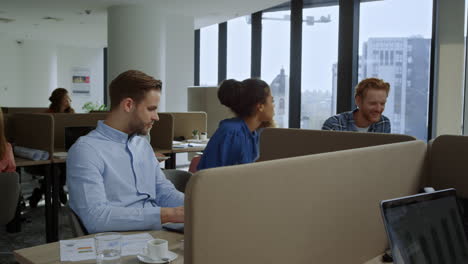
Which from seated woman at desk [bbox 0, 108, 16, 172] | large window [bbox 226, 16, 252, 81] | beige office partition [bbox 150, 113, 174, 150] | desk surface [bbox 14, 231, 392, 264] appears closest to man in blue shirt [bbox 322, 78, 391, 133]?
desk surface [bbox 14, 231, 392, 264]

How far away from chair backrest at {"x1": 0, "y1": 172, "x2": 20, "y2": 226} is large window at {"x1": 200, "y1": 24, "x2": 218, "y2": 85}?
5.83 meters

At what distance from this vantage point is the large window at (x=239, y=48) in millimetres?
7961

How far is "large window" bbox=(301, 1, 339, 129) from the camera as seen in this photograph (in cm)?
673

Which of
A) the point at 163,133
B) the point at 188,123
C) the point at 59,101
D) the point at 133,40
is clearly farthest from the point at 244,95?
the point at 133,40

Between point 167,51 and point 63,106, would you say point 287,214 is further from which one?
point 167,51

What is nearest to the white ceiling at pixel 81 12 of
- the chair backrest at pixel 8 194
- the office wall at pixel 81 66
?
the office wall at pixel 81 66

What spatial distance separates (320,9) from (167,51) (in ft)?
8.59

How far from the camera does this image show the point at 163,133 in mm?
5059

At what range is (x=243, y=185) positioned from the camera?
3.12ft

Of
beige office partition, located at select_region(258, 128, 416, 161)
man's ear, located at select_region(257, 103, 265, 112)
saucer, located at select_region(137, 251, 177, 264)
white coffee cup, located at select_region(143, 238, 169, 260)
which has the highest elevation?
man's ear, located at select_region(257, 103, 265, 112)

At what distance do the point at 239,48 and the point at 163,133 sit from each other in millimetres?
3442

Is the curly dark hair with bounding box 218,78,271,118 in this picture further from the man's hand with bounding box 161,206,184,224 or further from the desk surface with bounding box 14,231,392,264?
the desk surface with bounding box 14,231,392,264

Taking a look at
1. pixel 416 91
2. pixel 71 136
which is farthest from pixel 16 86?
pixel 416 91

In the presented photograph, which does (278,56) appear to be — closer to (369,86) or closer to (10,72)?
(369,86)
